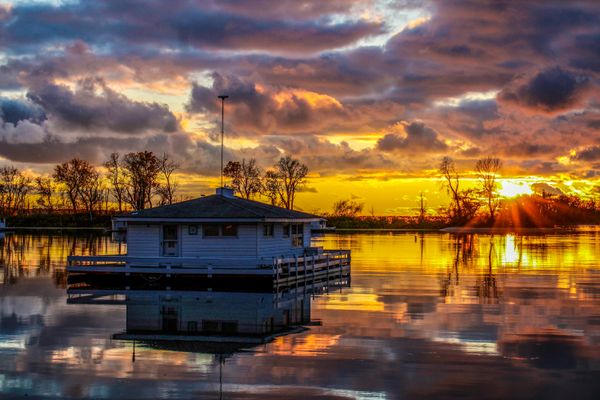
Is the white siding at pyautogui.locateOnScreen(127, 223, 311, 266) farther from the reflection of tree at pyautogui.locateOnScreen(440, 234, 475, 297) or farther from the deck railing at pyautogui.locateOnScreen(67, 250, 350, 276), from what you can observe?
the reflection of tree at pyautogui.locateOnScreen(440, 234, 475, 297)

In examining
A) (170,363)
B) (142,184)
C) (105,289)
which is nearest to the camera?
(170,363)

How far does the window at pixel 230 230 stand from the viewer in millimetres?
34438

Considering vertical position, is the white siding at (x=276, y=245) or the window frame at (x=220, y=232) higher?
the window frame at (x=220, y=232)

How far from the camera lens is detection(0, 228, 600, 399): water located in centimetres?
1435

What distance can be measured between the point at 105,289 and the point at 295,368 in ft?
59.5

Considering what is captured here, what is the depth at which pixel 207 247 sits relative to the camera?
34375 mm

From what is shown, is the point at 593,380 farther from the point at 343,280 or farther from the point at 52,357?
the point at 343,280

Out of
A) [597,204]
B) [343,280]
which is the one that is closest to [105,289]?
[343,280]

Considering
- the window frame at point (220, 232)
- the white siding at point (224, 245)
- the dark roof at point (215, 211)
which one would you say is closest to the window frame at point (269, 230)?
the dark roof at point (215, 211)

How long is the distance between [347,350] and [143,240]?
62.4 feet

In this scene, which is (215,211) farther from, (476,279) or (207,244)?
(476,279)

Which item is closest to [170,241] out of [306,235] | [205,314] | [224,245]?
[224,245]

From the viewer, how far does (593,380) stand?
1525 cm

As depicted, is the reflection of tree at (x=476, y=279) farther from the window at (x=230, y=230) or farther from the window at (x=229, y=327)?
the window at (x=229, y=327)
